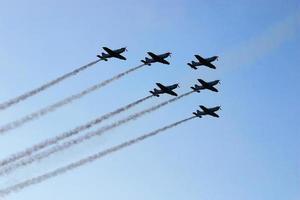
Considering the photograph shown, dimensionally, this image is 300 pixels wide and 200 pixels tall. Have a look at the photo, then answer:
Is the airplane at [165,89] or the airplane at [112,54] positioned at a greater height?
the airplane at [112,54]

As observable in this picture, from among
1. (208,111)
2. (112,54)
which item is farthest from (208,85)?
(112,54)

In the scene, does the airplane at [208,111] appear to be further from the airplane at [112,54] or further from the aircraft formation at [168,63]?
the airplane at [112,54]

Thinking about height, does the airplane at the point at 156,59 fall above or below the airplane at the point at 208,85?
above

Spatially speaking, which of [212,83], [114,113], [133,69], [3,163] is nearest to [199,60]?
[212,83]

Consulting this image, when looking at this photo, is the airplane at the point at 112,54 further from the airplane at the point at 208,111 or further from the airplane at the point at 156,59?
the airplane at the point at 208,111

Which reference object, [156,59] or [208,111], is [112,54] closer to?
[156,59]

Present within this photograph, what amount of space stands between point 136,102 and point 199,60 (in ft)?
66.4

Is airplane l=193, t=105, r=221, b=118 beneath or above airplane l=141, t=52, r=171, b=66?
beneath

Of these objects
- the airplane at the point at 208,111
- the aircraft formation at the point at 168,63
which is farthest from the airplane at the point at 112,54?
the airplane at the point at 208,111

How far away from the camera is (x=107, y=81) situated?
13438 centimetres

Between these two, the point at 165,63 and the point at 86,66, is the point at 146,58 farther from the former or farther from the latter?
the point at 86,66

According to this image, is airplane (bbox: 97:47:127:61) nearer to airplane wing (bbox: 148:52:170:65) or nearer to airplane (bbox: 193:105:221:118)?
airplane wing (bbox: 148:52:170:65)

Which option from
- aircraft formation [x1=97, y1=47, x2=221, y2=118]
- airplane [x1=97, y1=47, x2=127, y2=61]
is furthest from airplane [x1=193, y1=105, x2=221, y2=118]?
airplane [x1=97, y1=47, x2=127, y2=61]

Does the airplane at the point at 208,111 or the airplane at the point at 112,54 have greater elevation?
the airplane at the point at 112,54
